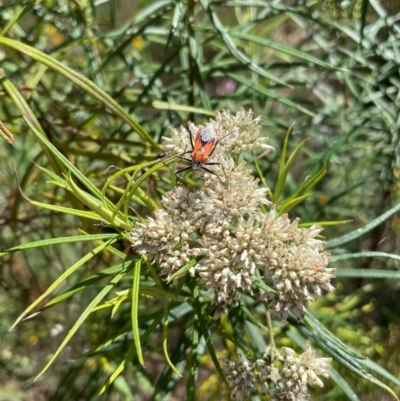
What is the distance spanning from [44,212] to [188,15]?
3.24 feet

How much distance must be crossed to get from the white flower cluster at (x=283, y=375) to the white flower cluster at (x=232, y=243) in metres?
0.15

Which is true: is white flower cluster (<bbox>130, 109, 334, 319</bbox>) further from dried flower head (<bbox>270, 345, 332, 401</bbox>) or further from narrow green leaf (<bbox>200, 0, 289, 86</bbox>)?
narrow green leaf (<bbox>200, 0, 289, 86</bbox>)

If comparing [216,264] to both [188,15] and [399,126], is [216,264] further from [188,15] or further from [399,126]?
[399,126]

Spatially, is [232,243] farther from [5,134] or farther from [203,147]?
[5,134]

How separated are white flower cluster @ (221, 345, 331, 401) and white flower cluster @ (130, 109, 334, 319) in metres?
0.15

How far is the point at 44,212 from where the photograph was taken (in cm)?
212

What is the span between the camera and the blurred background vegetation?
1.63 metres

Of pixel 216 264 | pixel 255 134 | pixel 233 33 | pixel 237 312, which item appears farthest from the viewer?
pixel 233 33

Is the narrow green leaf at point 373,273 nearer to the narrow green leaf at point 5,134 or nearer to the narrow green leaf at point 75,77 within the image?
the narrow green leaf at point 75,77

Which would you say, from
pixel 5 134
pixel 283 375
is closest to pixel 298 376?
pixel 283 375

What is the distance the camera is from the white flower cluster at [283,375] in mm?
1135

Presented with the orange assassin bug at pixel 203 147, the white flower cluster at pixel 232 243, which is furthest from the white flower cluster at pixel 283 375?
the orange assassin bug at pixel 203 147

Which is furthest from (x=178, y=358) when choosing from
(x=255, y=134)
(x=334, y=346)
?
(x=255, y=134)

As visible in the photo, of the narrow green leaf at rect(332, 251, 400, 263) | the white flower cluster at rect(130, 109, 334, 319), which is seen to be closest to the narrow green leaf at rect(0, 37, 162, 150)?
the white flower cluster at rect(130, 109, 334, 319)
